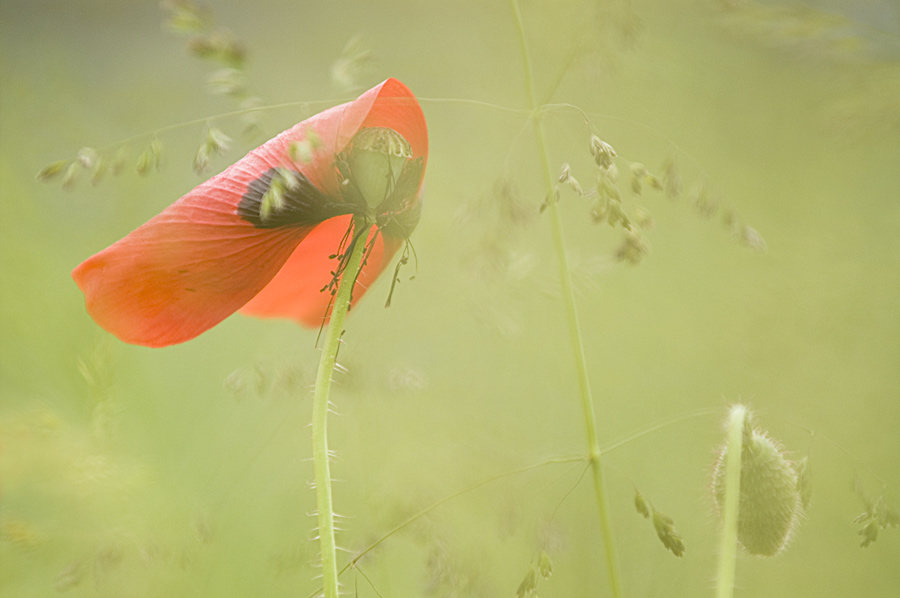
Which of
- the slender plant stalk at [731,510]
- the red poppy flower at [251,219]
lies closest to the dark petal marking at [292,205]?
the red poppy flower at [251,219]

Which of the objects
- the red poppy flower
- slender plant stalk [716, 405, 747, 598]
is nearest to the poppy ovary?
the red poppy flower

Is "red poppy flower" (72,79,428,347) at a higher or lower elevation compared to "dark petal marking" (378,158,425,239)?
lower

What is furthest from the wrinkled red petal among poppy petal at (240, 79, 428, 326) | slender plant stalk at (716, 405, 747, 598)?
slender plant stalk at (716, 405, 747, 598)

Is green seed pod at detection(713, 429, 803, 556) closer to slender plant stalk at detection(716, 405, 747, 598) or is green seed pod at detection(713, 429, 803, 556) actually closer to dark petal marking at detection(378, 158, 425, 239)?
slender plant stalk at detection(716, 405, 747, 598)

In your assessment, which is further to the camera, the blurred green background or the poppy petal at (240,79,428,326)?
the blurred green background

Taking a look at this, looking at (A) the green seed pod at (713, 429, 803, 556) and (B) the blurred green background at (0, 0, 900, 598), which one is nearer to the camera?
(A) the green seed pod at (713, 429, 803, 556)

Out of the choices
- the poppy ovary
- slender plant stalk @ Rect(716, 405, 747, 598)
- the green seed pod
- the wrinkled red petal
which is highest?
the green seed pod

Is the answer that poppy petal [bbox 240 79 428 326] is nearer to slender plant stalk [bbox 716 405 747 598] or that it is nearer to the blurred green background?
the blurred green background

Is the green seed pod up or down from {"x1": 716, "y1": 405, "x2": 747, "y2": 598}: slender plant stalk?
up
